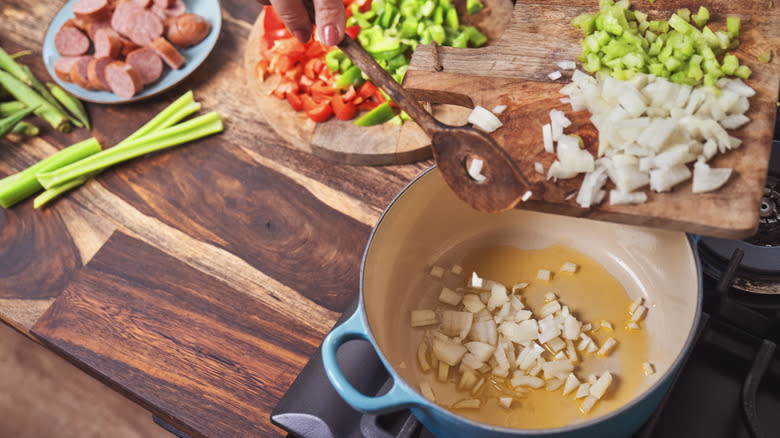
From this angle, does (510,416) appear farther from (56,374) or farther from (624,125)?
(56,374)

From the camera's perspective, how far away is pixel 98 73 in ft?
5.22

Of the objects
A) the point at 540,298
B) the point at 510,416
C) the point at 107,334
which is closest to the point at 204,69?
the point at 107,334

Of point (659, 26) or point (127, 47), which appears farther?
point (127, 47)

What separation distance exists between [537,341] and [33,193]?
130 cm

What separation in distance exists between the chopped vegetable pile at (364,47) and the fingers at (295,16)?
1.04 ft

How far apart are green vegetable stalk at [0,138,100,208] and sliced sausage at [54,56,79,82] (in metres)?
0.21

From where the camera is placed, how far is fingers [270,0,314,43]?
41.9 inches

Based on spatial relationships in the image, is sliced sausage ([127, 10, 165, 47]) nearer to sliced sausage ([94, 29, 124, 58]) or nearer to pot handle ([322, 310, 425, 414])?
sliced sausage ([94, 29, 124, 58])

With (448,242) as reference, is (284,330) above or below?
below

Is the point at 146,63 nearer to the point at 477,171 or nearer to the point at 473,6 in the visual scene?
the point at 473,6

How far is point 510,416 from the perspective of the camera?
0.94m

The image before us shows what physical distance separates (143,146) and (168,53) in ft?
0.90

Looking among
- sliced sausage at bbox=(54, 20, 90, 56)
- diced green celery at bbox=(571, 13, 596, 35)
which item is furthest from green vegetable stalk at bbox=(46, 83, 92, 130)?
diced green celery at bbox=(571, 13, 596, 35)

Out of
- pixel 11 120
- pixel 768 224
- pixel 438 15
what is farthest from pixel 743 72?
pixel 11 120
